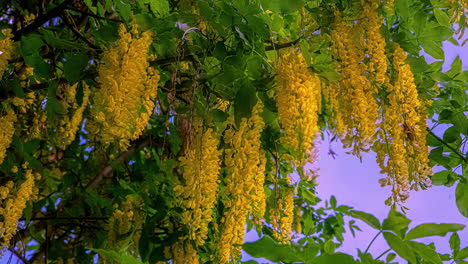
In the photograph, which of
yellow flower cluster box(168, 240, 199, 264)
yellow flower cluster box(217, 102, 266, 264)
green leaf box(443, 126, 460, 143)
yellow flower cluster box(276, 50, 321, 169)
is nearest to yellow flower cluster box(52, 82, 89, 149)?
yellow flower cluster box(168, 240, 199, 264)

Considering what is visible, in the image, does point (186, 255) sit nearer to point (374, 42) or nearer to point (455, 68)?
point (374, 42)

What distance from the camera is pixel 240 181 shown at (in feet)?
4.81

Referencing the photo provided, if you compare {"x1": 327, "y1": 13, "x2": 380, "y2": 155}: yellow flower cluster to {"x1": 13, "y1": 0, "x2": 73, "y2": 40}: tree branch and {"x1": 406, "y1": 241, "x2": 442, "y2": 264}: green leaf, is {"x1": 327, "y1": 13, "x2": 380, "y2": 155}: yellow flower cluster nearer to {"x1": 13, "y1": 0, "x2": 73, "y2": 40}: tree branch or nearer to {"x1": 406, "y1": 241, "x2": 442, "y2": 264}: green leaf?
{"x1": 406, "y1": 241, "x2": 442, "y2": 264}: green leaf

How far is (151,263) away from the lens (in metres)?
1.95

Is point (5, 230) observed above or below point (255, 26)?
below

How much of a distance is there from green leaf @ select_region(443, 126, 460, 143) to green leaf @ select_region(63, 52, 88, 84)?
1347 millimetres

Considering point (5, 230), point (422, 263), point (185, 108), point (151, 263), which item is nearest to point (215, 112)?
point (185, 108)

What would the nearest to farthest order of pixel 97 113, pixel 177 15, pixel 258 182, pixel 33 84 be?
pixel 97 113
pixel 258 182
pixel 177 15
pixel 33 84

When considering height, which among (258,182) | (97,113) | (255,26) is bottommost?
(258,182)

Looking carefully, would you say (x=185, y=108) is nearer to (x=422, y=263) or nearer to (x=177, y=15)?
(x=177, y=15)

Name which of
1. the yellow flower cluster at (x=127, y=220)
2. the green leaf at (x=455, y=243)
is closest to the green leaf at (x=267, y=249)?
the green leaf at (x=455, y=243)

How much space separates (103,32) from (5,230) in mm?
917

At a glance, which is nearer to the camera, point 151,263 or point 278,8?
point 278,8

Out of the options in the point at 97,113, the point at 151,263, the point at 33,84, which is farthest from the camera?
the point at 33,84
